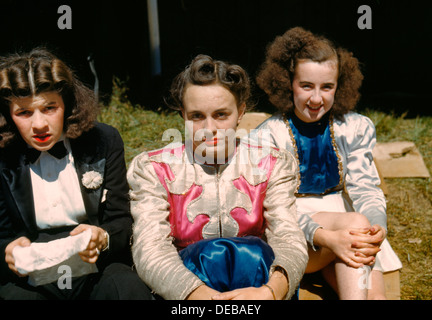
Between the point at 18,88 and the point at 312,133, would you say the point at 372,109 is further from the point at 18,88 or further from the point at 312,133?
the point at 18,88

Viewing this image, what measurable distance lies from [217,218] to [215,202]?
0.08 meters

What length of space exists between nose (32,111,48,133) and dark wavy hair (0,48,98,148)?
10cm

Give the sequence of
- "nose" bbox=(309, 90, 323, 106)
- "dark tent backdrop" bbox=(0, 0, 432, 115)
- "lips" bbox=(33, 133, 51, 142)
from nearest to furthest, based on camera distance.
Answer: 1. "lips" bbox=(33, 133, 51, 142)
2. "nose" bbox=(309, 90, 323, 106)
3. "dark tent backdrop" bbox=(0, 0, 432, 115)

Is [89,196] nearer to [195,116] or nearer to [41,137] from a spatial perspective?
[41,137]

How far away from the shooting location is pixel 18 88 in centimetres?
204

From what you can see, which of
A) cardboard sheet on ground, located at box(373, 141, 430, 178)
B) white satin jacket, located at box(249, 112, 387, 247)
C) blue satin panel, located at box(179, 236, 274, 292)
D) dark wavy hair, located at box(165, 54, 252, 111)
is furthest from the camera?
cardboard sheet on ground, located at box(373, 141, 430, 178)

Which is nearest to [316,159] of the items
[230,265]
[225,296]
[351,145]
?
[351,145]

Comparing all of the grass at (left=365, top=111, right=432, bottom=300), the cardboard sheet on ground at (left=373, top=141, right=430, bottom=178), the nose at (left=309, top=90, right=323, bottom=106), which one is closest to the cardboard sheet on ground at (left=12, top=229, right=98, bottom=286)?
the nose at (left=309, top=90, right=323, bottom=106)

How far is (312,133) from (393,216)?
1.40 meters

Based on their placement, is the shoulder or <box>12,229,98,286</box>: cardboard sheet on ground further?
the shoulder

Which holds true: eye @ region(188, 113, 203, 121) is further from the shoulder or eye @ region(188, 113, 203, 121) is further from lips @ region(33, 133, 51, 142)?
the shoulder

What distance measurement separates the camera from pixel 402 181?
13.8ft

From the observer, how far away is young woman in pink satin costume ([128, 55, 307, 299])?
78.9 inches

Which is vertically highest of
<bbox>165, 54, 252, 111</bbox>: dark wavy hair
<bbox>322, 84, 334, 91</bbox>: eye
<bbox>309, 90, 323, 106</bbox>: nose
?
<bbox>165, 54, 252, 111</bbox>: dark wavy hair
